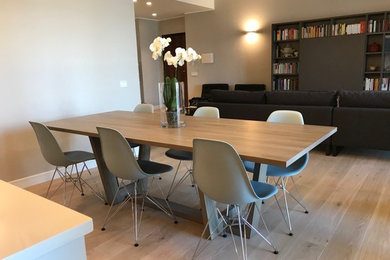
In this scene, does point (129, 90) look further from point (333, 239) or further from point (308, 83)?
point (308, 83)

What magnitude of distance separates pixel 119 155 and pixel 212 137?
70 cm

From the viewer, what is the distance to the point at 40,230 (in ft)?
2.60

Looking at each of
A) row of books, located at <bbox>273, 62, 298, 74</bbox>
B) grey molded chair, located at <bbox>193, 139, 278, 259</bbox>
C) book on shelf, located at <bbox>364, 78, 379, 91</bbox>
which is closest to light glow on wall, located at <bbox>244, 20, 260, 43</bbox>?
row of books, located at <bbox>273, 62, 298, 74</bbox>

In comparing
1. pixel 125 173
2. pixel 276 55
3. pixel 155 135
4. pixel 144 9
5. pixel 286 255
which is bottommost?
pixel 286 255

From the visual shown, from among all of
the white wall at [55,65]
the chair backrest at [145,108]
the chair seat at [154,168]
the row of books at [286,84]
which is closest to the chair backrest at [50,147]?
the chair seat at [154,168]

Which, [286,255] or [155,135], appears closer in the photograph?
[286,255]

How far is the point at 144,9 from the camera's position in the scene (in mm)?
7871

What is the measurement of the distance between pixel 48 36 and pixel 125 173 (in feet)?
7.44

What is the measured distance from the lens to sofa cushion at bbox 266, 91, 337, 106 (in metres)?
4.39

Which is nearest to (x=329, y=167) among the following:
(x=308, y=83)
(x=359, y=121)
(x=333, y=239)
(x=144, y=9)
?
(x=359, y=121)

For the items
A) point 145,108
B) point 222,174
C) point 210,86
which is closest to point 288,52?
point 210,86

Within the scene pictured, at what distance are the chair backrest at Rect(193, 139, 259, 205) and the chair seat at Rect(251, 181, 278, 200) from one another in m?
0.10

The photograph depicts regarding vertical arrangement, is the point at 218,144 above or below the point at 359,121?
above

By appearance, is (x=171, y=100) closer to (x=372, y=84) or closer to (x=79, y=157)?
(x=79, y=157)
